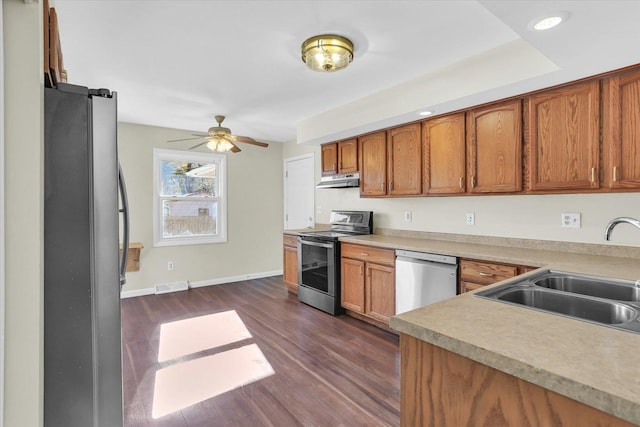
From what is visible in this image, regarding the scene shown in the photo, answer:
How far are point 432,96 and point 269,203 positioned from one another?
366 cm

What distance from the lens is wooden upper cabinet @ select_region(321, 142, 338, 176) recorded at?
4.36 metres

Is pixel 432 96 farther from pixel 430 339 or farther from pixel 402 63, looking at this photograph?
pixel 430 339

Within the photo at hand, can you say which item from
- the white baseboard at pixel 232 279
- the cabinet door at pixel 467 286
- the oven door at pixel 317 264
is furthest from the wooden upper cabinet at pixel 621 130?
the white baseboard at pixel 232 279

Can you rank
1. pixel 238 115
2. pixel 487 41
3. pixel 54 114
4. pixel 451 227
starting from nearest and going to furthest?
1. pixel 54 114
2. pixel 487 41
3. pixel 451 227
4. pixel 238 115

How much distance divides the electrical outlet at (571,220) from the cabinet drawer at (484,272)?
2.23 ft

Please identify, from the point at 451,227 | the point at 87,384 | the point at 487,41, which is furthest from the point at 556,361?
the point at 451,227

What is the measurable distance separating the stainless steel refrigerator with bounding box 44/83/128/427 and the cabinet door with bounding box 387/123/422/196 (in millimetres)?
2724

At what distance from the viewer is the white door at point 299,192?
5298mm

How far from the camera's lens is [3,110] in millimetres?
887

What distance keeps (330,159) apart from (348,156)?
358 mm

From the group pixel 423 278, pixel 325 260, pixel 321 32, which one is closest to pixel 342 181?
pixel 325 260

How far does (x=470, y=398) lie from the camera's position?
3.00 feet

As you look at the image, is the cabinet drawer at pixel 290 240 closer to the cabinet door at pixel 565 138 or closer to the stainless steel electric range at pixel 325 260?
the stainless steel electric range at pixel 325 260

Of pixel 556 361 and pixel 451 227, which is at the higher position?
pixel 451 227
